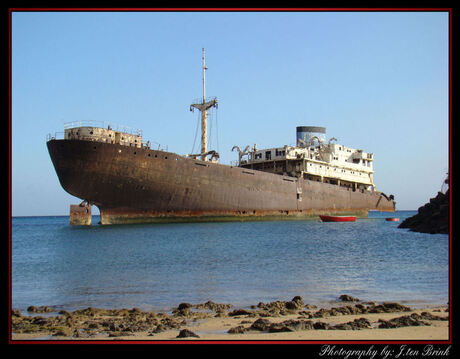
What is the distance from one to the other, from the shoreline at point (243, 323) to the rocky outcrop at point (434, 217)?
1708 centimetres

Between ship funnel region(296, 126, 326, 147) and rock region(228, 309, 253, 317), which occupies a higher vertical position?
ship funnel region(296, 126, 326, 147)

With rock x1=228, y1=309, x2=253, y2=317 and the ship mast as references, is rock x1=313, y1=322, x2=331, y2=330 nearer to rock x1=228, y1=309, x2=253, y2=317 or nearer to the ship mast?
rock x1=228, y1=309, x2=253, y2=317

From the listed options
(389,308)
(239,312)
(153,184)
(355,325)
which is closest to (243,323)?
(239,312)

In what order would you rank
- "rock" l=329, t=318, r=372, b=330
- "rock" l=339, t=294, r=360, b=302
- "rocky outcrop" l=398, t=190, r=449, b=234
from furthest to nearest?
"rocky outcrop" l=398, t=190, r=449, b=234
"rock" l=339, t=294, r=360, b=302
"rock" l=329, t=318, r=372, b=330

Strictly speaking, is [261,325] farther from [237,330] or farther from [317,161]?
[317,161]

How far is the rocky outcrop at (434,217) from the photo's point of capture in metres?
23.0

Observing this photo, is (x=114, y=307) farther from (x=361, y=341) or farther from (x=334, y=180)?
(x=334, y=180)

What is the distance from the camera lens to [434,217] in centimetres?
2489

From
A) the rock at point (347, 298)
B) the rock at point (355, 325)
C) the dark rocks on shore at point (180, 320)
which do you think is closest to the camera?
the rock at point (355, 325)

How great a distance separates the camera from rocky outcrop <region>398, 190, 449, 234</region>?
2303cm

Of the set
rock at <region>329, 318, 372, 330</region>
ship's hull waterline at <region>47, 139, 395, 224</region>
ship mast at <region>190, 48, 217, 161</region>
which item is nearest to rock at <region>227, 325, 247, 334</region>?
rock at <region>329, 318, 372, 330</region>

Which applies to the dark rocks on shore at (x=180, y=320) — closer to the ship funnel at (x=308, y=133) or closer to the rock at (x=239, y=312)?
the rock at (x=239, y=312)

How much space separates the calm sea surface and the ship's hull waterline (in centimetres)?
758

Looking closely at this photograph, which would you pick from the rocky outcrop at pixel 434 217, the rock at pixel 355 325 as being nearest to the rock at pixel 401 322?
the rock at pixel 355 325
